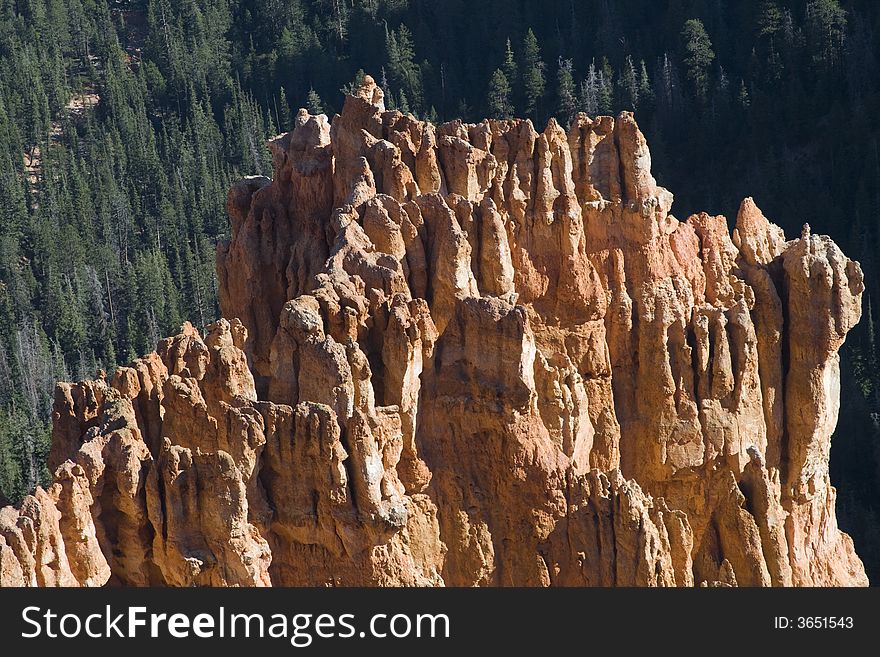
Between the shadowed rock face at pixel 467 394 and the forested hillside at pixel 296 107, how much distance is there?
35972 mm

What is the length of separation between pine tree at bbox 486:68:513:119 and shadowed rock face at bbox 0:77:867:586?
88547mm

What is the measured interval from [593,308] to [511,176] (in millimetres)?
3772

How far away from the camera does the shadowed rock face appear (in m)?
33.0

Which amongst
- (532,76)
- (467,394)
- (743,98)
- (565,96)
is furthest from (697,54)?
(467,394)

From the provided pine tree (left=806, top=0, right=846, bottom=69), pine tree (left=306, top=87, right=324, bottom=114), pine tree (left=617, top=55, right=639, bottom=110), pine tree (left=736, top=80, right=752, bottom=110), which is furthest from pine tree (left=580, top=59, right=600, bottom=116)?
pine tree (left=306, top=87, right=324, bottom=114)

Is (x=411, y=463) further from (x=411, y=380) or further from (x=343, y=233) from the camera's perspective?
(x=343, y=233)

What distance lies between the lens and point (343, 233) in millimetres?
40781

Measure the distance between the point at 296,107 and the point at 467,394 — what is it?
371ft

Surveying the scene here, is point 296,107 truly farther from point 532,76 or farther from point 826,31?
point 826,31

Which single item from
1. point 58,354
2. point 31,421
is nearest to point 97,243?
point 58,354

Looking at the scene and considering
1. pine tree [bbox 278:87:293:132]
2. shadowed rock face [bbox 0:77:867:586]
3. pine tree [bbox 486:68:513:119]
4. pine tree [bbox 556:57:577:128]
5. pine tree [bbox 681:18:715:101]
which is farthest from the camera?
pine tree [bbox 278:87:293:132]

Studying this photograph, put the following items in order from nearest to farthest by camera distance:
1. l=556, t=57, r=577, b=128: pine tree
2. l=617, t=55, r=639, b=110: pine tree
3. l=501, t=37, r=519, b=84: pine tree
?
l=617, t=55, r=639, b=110: pine tree
l=556, t=57, r=577, b=128: pine tree
l=501, t=37, r=519, b=84: pine tree

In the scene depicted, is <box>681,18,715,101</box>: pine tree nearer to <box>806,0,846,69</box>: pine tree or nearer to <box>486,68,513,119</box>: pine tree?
<box>806,0,846,69</box>: pine tree

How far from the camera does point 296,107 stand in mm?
149875
